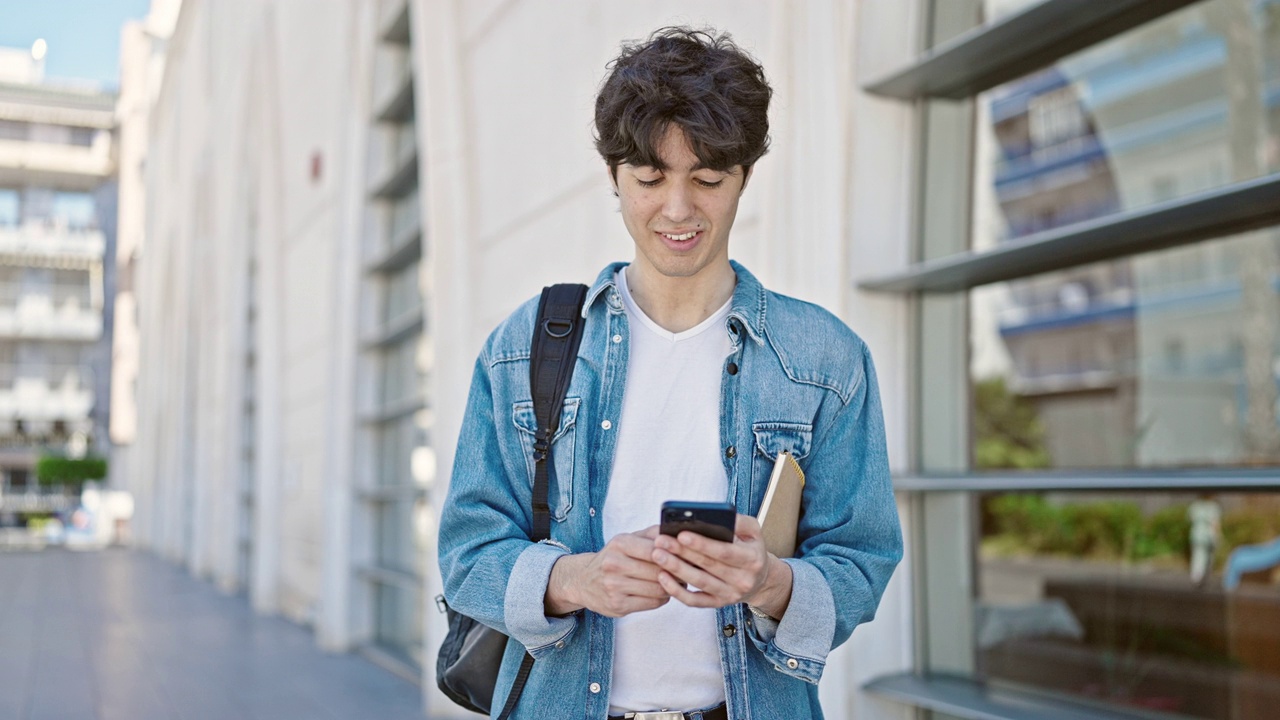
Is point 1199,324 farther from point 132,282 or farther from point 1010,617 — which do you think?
point 132,282

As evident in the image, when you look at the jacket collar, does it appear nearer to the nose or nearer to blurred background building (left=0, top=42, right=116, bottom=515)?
the nose

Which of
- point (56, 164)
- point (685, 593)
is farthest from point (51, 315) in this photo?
point (685, 593)

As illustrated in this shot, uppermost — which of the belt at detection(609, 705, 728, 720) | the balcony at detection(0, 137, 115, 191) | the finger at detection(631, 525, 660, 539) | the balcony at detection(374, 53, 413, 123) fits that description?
the balcony at detection(0, 137, 115, 191)

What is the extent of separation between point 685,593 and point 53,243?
41.1m

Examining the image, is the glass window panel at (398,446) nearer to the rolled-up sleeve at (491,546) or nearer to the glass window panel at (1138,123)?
the glass window panel at (1138,123)

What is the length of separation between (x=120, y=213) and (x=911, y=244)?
38.4 m

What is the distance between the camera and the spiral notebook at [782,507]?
5.09 feet

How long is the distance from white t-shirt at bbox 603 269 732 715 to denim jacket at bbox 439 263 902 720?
0.9 inches

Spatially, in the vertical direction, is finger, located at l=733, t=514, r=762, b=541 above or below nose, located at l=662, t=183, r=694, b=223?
below

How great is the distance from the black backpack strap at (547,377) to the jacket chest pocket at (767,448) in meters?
0.32

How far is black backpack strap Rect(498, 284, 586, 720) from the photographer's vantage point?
1687 millimetres

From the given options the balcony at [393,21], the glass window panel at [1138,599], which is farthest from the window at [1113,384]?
the balcony at [393,21]

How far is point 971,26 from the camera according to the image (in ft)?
11.6

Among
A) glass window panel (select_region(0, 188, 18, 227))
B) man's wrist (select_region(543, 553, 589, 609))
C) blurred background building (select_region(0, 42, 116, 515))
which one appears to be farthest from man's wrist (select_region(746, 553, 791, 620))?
glass window panel (select_region(0, 188, 18, 227))
